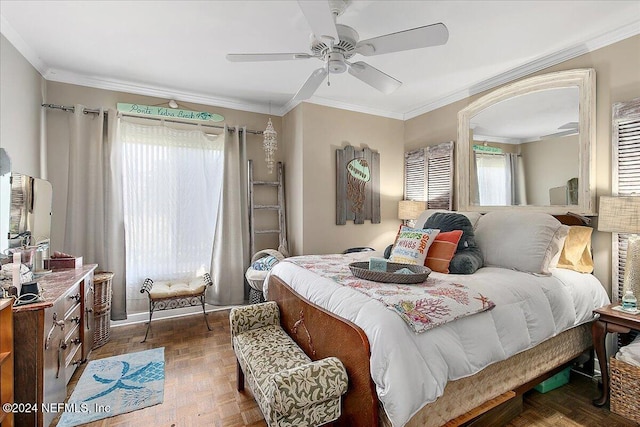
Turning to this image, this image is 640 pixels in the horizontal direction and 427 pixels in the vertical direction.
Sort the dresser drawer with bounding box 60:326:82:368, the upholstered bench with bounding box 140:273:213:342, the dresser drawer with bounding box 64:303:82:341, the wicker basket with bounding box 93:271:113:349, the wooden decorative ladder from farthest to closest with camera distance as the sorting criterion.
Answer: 1. the wooden decorative ladder
2. the upholstered bench with bounding box 140:273:213:342
3. the wicker basket with bounding box 93:271:113:349
4. the dresser drawer with bounding box 64:303:82:341
5. the dresser drawer with bounding box 60:326:82:368

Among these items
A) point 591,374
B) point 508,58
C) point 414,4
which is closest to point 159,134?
point 414,4

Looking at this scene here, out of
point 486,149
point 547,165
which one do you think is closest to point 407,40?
point 547,165

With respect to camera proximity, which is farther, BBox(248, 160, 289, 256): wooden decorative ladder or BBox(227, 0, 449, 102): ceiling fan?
BBox(248, 160, 289, 256): wooden decorative ladder

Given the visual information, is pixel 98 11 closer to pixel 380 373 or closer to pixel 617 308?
pixel 380 373

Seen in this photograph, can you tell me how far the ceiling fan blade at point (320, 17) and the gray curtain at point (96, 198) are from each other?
2793 mm

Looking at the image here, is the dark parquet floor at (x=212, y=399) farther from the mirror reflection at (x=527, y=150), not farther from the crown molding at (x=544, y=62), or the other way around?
the crown molding at (x=544, y=62)

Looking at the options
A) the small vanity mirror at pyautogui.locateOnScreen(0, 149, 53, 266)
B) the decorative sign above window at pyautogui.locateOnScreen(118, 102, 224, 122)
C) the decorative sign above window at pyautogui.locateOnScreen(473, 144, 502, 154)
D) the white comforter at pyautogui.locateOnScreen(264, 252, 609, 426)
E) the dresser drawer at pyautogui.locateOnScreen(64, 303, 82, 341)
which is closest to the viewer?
the white comforter at pyautogui.locateOnScreen(264, 252, 609, 426)

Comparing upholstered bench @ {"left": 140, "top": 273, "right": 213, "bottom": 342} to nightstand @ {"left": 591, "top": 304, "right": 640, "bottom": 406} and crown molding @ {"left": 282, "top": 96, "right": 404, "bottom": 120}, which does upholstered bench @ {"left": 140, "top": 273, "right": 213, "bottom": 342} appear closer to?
crown molding @ {"left": 282, "top": 96, "right": 404, "bottom": 120}

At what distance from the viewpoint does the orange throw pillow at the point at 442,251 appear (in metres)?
2.36

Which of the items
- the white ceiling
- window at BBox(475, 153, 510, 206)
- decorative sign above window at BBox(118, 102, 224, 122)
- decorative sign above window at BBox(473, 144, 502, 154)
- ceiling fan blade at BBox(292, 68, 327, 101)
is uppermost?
the white ceiling

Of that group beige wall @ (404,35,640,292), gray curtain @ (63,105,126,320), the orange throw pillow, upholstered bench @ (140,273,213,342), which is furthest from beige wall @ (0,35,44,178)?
beige wall @ (404,35,640,292)

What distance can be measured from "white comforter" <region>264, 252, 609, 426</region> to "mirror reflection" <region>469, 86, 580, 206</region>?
2.94 ft

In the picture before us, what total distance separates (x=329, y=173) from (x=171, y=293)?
2318 mm

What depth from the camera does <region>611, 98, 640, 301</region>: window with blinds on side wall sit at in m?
2.27
